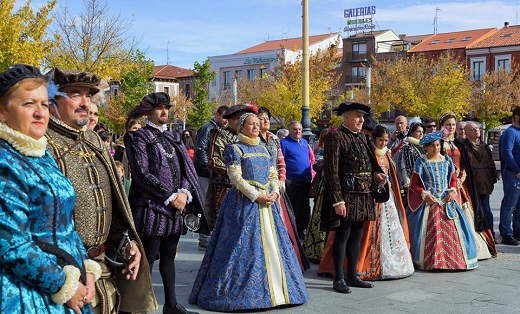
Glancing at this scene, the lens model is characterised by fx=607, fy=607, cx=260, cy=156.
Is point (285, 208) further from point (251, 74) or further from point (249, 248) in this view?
point (251, 74)

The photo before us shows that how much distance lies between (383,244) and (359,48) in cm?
5307

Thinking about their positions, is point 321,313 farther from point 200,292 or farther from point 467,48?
point 467,48

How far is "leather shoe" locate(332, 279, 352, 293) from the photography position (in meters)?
5.98

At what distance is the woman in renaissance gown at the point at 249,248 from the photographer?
209 inches

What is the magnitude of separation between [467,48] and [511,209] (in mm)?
43976

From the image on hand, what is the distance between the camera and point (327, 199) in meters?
6.12

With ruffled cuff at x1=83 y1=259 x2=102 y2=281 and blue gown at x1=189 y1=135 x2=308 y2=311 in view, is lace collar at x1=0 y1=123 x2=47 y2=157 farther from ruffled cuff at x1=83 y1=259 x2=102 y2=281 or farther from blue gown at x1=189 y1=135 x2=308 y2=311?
blue gown at x1=189 y1=135 x2=308 y2=311

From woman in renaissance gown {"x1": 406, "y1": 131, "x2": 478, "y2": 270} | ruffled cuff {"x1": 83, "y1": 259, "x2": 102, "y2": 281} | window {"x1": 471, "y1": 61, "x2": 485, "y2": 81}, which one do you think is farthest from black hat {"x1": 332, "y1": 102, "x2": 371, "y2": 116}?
window {"x1": 471, "y1": 61, "x2": 485, "y2": 81}

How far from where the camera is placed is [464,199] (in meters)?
7.88

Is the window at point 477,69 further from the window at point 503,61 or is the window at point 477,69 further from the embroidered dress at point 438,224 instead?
the embroidered dress at point 438,224

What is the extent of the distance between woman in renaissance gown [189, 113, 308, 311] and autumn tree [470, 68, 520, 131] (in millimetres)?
37081

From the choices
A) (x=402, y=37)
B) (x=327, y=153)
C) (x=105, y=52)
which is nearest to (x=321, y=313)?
(x=327, y=153)

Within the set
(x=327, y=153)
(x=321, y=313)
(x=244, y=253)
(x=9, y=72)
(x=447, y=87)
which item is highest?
(x=447, y=87)

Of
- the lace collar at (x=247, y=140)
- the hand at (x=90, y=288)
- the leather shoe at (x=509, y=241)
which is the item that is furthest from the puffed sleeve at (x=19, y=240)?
the leather shoe at (x=509, y=241)
